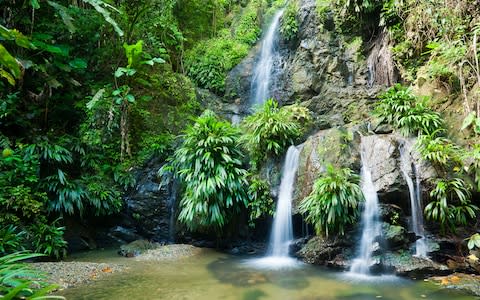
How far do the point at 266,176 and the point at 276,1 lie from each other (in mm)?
8394

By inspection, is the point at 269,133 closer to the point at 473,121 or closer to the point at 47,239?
the point at 473,121

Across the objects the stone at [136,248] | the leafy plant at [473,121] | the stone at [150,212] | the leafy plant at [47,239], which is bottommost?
the stone at [136,248]

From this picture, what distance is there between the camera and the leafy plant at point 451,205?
5.62m

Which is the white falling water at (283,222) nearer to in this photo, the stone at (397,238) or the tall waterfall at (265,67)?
the stone at (397,238)

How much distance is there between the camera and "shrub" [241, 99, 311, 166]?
7348 millimetres

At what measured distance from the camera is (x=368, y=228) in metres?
6.01

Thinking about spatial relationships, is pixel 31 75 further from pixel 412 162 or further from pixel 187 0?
pixel 412 162

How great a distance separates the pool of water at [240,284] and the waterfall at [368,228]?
1.04 feet

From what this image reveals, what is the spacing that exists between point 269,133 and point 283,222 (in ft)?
6.31

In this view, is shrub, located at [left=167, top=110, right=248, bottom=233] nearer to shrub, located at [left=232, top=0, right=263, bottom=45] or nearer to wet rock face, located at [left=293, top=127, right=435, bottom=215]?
wet rock face, located at [left=293, top=127, right=435, bottom=215]

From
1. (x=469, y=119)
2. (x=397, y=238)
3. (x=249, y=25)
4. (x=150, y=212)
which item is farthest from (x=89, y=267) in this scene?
(x=249, y=25)

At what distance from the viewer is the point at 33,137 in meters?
7.41

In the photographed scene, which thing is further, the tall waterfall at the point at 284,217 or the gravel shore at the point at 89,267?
the tall waterfall at the point at 284,217

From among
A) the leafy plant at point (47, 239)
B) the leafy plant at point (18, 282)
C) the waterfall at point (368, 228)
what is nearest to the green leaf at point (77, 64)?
the leafy plant at point (47, 239)
